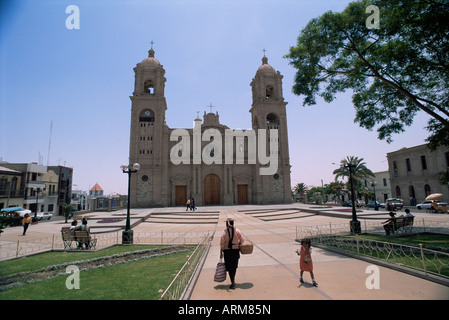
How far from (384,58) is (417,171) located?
37461 mm

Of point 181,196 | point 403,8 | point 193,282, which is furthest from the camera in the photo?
point 181,196

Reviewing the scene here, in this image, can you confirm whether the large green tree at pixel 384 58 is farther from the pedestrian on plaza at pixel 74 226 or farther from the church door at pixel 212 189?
the church door at pixel 212 189

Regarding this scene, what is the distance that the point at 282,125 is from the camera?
129 ft

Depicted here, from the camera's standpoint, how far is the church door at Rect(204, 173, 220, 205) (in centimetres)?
3750

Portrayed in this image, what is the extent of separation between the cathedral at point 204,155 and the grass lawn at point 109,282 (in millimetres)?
27351

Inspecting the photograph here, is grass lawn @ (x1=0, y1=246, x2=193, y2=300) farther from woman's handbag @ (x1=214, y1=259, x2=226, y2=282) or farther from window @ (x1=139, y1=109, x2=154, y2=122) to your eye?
window @ (x1=139, y1=109, x2=154, y2=122)

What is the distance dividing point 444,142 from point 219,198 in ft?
95.6

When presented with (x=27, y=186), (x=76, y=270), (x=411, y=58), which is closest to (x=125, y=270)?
(x=76, y=270)

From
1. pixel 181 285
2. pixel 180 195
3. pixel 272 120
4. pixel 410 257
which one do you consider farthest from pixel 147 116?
pixel 410 257

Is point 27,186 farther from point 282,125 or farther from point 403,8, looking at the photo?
point 403,8

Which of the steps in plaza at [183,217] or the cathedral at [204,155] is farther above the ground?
the cathedral at [204,155]

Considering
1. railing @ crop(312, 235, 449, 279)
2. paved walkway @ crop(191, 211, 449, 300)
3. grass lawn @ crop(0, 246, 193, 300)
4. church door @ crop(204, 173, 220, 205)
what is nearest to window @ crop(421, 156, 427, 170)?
church door @ crop(204, 173, 220, 205)

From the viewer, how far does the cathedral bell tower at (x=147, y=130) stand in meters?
34.5

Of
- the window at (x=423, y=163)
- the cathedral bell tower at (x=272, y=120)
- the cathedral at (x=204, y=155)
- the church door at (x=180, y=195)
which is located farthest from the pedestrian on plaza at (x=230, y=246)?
the window at (x=423, y=163)
